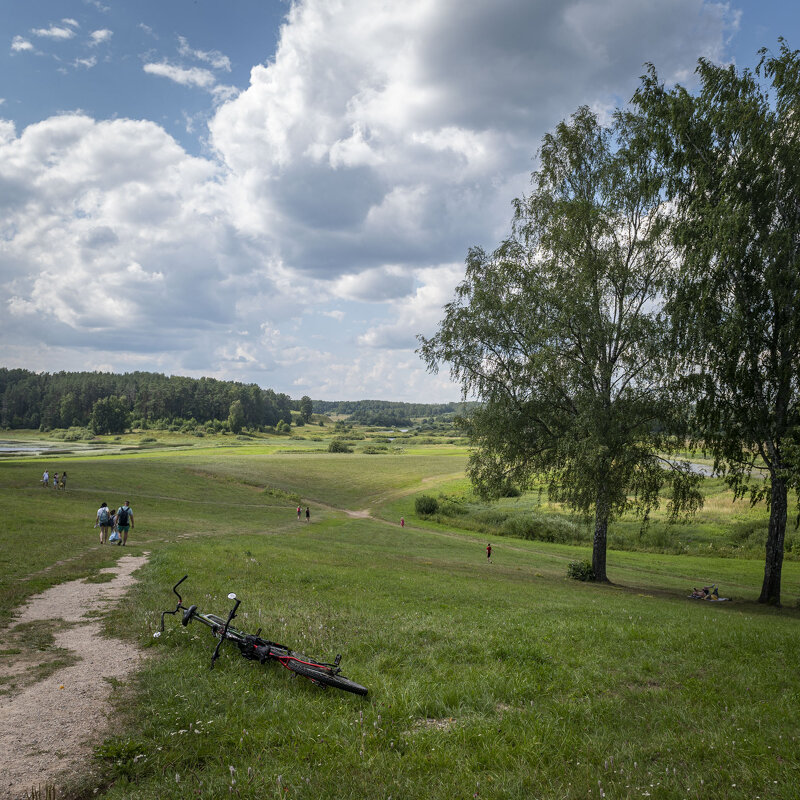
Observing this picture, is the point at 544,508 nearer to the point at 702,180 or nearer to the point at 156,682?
the point at 702,180

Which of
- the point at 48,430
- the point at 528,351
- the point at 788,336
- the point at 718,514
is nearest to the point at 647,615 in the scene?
the point at 788,336

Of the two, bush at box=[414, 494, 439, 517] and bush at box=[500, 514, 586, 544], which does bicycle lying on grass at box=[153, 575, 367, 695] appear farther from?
bush at box=[414, 494, 439, 517]

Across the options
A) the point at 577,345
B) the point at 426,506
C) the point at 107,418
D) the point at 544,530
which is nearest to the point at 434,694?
the point at 577,345

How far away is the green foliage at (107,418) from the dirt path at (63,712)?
191 m

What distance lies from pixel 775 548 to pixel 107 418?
198910 mm

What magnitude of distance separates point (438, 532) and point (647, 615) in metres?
39.1

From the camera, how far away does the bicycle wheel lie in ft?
23.9

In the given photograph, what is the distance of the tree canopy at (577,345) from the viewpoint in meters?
23.4

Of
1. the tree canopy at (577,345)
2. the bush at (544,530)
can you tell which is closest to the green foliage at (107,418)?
the bush at (544,530)

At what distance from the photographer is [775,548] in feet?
73.3

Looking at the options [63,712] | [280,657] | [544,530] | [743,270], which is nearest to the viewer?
[63,712]

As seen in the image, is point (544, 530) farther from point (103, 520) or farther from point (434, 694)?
point (434, 694)

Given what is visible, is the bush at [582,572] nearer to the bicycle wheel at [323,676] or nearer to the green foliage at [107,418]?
the bicycle wheel at [323,676]

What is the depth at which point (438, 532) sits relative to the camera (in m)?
52.8
